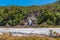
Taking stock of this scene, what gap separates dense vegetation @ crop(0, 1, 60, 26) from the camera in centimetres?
1513

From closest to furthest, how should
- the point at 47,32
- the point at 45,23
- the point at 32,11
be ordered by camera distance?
the point at 47,32 → the point at 45,23 → the point at 32,11

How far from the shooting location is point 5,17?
15.7 m

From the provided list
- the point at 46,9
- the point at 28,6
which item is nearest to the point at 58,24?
the point at 46,9

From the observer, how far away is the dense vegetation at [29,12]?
15133 mm

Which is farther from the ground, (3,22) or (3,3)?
(3,3)

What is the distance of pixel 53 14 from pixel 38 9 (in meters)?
1.59

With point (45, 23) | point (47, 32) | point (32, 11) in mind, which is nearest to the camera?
point (47, 32)

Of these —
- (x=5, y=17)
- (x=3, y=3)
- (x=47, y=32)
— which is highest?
(x=3, y=3)

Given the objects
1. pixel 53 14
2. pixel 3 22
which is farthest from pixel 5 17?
pixel 53 14

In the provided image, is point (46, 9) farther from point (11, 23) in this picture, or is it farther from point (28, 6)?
point (11, 23)

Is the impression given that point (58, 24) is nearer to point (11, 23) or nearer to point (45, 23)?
point (45, 23)

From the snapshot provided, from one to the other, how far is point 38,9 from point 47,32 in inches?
205

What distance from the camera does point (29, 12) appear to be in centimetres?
1603

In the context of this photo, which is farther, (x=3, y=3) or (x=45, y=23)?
(x=3, y=3)
